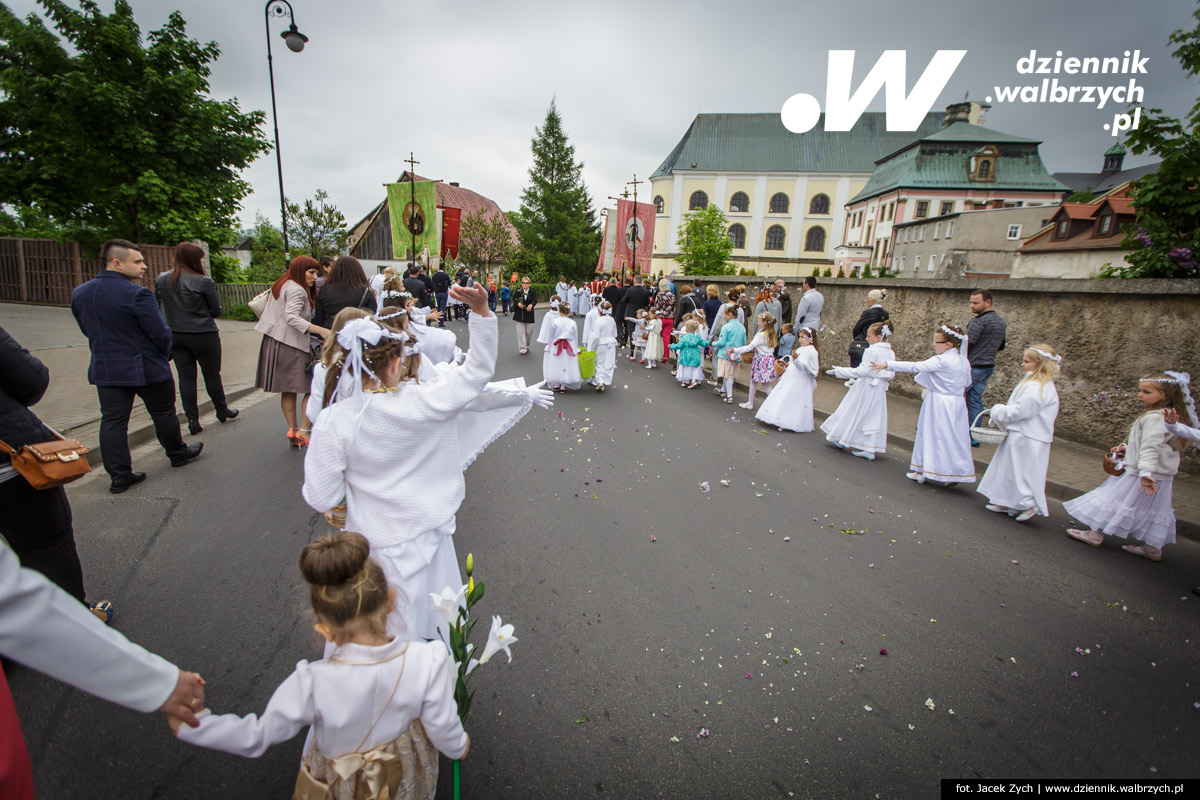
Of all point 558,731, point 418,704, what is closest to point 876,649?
point 558,731

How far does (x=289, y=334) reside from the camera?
5.88m

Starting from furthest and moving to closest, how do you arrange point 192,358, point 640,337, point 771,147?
point 771,147 → point 640,337 → point 192,358

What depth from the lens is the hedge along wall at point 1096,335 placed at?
6.86 meters

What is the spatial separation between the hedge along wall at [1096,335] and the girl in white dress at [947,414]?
3207 millimetres

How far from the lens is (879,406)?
6.90 meters

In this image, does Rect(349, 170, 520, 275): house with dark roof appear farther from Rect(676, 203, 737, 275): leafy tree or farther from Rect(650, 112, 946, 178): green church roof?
Rect(650, 112, 946, 178): green church roof

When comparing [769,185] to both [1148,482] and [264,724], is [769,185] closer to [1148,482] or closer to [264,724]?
[1148,482]

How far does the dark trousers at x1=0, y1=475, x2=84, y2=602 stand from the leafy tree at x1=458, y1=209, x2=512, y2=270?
130ft

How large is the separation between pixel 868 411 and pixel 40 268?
83.3 ft

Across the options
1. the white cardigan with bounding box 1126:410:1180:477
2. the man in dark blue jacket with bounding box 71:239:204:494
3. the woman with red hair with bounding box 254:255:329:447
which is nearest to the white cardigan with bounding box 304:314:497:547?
the man in dark blue jacket with bounding box 71:239:204:494

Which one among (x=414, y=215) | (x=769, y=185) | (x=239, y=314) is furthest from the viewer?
(x=769, y=185)

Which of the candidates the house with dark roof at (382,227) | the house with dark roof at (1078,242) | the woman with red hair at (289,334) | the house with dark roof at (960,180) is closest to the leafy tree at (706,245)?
the house with dark roof at (382,227)

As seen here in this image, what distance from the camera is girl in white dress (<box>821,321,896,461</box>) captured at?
21.8 ft

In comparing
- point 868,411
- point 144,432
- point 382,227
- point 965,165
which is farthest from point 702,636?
point 965,165
